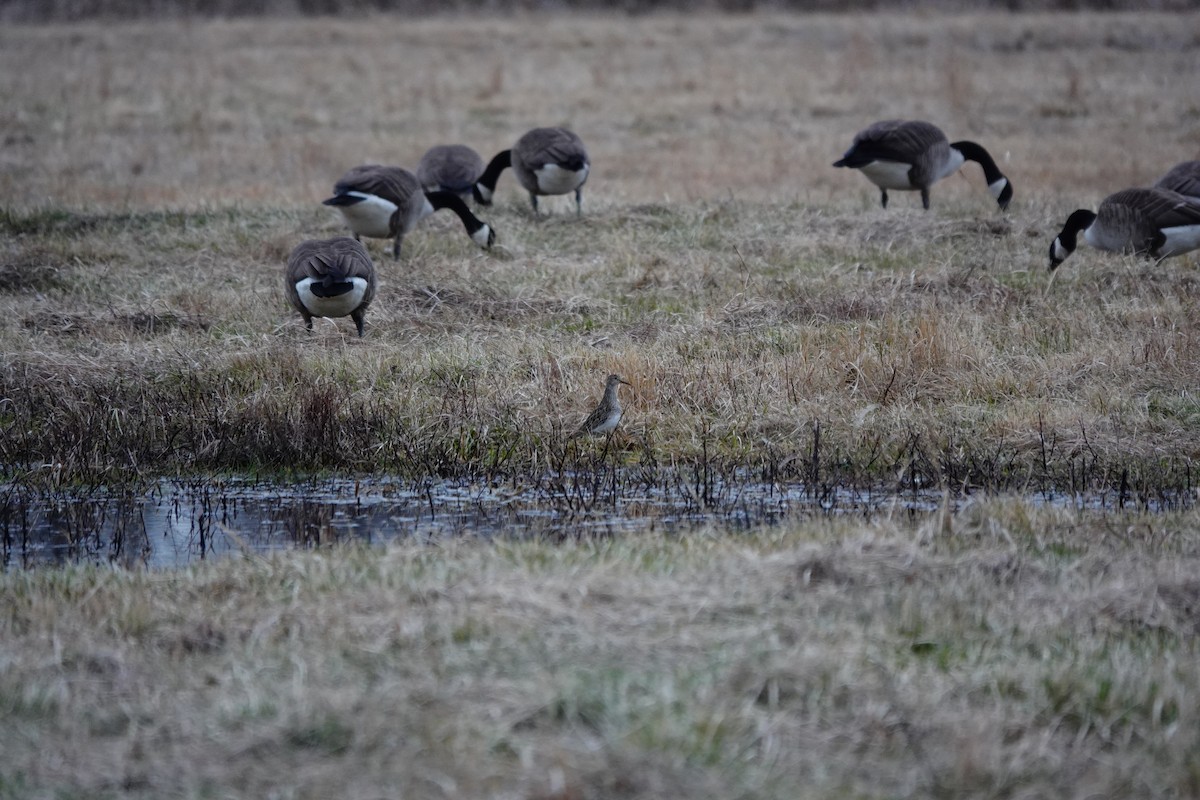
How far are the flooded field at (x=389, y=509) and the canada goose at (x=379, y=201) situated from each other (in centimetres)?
435

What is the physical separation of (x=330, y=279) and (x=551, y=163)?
5.22 metres

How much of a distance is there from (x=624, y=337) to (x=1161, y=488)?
3.94m

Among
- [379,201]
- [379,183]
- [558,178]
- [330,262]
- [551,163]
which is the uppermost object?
[551,163]

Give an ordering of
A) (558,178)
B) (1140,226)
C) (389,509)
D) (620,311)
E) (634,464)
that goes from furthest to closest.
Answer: (558,178) < (1140,226) < (620,311) < (634,464) < (389,509)

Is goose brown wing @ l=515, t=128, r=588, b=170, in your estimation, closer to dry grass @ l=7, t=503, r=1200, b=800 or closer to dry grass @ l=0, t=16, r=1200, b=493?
dry grass @ l=0, t=16, r=1200, b=493

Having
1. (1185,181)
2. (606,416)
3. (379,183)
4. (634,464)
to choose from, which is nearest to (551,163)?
(379,183)

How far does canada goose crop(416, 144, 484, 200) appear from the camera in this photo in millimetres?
14641

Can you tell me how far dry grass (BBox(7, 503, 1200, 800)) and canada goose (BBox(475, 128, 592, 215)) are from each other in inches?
338

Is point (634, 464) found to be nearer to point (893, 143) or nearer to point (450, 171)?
point (893, 143)

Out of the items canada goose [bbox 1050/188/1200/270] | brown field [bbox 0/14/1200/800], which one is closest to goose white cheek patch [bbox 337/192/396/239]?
brown field [bbox 0/14/1200/800]

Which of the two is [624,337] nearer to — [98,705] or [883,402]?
[883,402]

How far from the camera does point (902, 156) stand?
13.3m

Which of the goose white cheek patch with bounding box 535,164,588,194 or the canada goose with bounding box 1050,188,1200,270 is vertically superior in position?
the goose white cheek patch with bounding box 535,164,588,194

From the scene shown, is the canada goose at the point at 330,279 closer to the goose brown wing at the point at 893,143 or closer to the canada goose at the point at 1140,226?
the canada goose at the point at 1140,226
